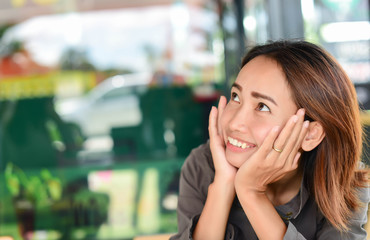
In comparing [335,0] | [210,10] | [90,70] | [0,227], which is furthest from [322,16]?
[0,227]

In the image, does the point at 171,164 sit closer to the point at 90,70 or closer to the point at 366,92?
the point at 90,70

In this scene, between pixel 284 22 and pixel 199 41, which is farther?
pixel 199 41

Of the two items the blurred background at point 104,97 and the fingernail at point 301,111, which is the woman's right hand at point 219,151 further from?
the blurred background at point 104,97

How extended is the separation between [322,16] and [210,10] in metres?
1.41

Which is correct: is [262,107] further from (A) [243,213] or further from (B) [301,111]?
(A) [243,213]

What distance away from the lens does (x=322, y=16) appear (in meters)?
2.81

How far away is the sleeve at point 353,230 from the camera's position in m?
1.54

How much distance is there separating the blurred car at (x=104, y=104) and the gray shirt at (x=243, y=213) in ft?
8.00

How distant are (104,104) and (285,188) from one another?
2.61 metres

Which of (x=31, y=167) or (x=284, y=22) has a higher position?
(x=284, y=22)

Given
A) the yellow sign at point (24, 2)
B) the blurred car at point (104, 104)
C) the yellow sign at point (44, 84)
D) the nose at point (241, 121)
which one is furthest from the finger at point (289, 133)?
the yellow sign at point (24, 2)

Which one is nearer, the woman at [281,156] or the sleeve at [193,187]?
the woman at [281,156]

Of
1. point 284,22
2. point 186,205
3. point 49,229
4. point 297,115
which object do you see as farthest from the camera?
point 49,229

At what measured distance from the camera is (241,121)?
1.47 m
